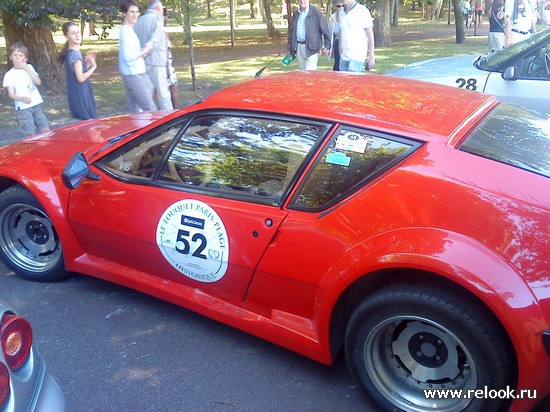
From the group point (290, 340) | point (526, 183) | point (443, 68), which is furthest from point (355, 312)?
point (443, 68)

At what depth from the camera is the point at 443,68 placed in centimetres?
655

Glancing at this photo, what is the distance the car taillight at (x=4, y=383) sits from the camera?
1.91m

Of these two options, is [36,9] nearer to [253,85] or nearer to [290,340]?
[253,85]

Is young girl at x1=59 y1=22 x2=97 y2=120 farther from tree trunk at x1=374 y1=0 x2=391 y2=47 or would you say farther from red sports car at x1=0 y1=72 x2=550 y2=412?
tree trunk at x1=374 y1=0 x2=391 y2=47

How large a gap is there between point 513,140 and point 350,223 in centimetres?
103

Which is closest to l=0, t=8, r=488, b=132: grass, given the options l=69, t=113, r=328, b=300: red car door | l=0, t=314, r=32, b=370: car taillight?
l=69, t=113, r=328, b=300: red car door

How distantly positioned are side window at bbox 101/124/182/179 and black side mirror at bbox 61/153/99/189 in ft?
0.36

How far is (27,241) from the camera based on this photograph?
13.3ft

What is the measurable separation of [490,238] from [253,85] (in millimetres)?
1769

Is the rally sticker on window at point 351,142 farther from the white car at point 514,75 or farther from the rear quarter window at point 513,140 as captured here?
the white car at point 514,75

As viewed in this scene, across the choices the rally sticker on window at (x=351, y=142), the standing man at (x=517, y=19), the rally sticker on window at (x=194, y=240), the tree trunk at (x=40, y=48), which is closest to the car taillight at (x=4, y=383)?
the rally sticker on window at (x=194, y=240)

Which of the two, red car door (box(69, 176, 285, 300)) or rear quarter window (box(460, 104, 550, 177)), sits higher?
rear quarter window (box(460, 104, 550, 177))

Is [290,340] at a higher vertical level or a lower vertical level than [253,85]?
lower
